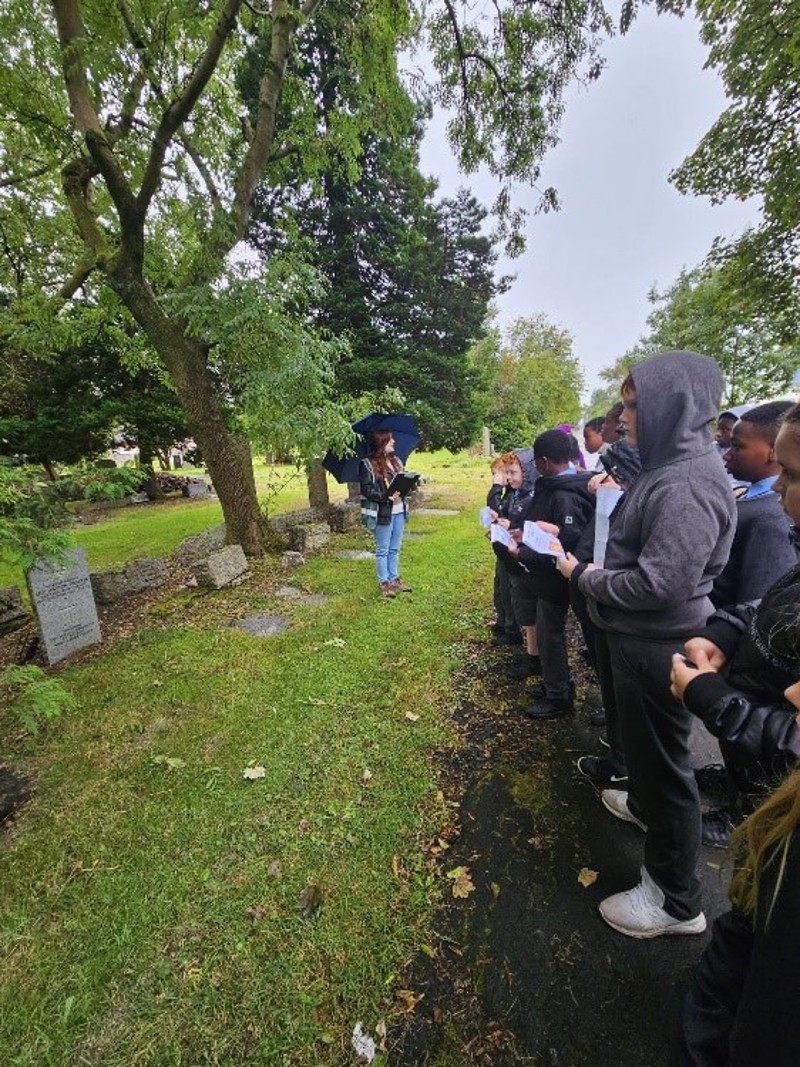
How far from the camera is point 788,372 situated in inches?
696

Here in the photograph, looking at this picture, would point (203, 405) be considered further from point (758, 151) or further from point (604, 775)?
point (758, 151)

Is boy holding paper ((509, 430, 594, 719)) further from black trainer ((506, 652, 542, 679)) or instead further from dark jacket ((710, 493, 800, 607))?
dark jacket ((710, 493, 800, 607))

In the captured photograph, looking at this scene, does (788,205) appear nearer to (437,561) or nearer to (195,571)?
(437,561)

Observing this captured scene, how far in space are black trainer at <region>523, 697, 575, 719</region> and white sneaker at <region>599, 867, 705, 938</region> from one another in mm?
1396

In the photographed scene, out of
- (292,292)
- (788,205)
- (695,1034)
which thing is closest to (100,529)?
(292,292)

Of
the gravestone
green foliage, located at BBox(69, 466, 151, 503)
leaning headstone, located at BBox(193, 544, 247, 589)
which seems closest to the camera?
green foliage, located at BBox(69, 466, 151, 503)

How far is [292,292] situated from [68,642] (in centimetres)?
487

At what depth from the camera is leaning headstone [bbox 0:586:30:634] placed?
514cm

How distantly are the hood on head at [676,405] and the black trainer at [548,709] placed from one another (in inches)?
87.7

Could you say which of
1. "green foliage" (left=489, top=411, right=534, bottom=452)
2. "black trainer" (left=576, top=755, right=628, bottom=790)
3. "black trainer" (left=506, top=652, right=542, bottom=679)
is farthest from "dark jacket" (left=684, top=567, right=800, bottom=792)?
"green foliage" (left=489, top=411, right=534, bottom=452)

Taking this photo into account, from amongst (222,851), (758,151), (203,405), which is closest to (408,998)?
(222,851)

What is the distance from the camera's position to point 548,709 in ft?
10.9

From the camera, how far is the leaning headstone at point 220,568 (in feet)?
19.4

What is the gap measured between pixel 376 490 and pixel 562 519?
103 inches
